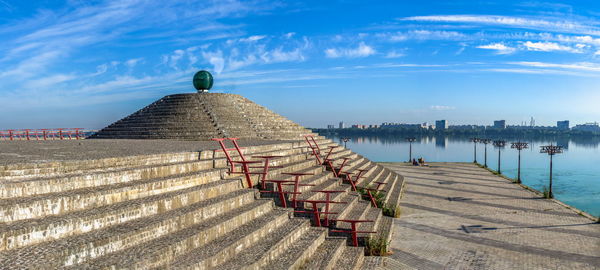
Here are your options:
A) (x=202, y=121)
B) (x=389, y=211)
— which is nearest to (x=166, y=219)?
(x=389, y=211)

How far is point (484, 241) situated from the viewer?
1089 cm

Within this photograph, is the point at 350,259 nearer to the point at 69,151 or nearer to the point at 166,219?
the point at 166,219

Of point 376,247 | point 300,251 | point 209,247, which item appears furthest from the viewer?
point 376,247

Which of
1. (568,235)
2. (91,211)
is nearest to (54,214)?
(91,211)

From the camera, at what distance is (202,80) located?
88.3ft

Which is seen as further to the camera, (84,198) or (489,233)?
(489,233)

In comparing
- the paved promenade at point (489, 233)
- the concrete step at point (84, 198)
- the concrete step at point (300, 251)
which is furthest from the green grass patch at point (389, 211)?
the concrete step at point (84, 198)

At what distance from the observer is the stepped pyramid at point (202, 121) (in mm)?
21656

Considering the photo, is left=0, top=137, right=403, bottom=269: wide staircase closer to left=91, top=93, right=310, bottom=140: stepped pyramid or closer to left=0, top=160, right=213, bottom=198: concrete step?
left=0, top=160, right=213, bottom=198: concrete step

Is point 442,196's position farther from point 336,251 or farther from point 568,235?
point 336,251

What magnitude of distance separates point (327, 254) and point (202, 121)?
16839 millimetres

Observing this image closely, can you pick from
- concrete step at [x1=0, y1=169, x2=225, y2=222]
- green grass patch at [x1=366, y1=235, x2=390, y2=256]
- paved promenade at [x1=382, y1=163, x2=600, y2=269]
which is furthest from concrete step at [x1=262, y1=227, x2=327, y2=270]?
concrete step at [x1=0, y1=169, x2=225, y2=222]

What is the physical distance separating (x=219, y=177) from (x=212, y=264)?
3356mm

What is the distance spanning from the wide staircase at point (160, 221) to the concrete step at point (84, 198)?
1 cm
